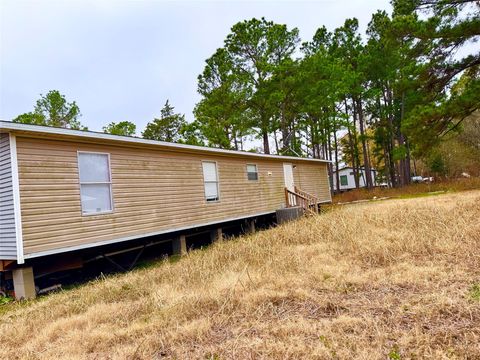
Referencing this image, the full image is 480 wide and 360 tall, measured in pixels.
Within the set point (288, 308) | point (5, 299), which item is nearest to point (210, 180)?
point (5, 299)

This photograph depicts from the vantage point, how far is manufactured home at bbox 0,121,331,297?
607cm

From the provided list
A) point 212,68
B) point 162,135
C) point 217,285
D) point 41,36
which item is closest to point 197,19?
point 41,36

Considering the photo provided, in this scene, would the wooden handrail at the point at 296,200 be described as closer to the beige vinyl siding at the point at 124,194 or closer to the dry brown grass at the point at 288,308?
the beige vinyl siding at the point at 124,194

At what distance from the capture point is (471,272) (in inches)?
158

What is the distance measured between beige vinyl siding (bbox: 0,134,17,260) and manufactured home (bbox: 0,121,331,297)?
18 millimetres

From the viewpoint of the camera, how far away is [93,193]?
7.29m

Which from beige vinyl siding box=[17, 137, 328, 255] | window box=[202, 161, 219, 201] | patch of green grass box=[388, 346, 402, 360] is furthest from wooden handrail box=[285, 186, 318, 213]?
patch of green grass box=[388, 346, 402, 360]

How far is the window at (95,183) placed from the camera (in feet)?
23.3

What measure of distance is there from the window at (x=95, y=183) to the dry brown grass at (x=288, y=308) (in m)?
2.22

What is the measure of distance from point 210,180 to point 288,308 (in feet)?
25.3

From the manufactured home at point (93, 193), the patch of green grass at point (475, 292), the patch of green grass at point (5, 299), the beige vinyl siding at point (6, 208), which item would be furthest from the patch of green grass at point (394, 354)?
the patch of green grass at point (5, 299)

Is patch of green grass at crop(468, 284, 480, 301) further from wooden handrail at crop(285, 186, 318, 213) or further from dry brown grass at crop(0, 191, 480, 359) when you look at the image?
wooden handrail at crop(285, 186, 318, 213)

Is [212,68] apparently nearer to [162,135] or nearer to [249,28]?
[249,28]

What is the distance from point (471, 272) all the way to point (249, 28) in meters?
22.8
